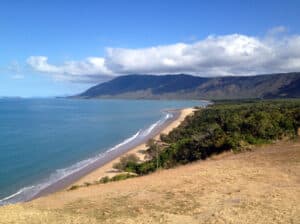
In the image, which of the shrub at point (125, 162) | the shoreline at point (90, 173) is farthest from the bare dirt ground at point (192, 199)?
the shrub at point (125, 162)

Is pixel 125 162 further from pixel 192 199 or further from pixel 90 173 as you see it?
pixel 192 199

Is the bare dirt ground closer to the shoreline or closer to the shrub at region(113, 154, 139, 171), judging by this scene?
the shoreline

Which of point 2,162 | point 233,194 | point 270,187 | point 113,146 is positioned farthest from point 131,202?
point 113,146

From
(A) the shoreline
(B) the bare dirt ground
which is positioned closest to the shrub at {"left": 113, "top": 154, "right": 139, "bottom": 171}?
(A) the shoreline

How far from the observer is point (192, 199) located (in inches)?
540

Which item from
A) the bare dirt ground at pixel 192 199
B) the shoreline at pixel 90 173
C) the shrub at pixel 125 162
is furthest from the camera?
the shrub at pixel 125 162

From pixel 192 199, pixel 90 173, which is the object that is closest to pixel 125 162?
pixel 90 173

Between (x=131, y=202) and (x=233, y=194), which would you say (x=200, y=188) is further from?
(x=131, y=202)

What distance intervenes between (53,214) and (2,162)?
32666 mm

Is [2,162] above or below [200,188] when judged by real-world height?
below

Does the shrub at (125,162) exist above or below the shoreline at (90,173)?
above

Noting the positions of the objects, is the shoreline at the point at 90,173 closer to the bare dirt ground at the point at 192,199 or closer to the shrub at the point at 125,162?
the shrub at the point at 125,162

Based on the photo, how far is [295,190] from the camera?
13984 mm

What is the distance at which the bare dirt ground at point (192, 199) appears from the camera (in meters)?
11.8
